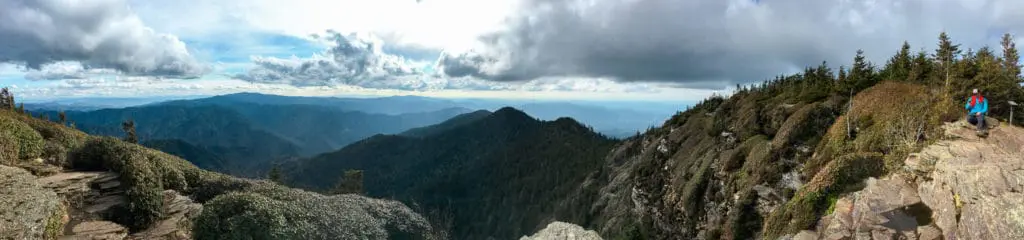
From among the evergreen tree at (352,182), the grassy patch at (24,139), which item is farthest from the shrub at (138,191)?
the evergreen tree at (352,182)

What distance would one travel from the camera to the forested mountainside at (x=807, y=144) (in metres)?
22.4

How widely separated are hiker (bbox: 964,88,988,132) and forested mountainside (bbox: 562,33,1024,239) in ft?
4.42

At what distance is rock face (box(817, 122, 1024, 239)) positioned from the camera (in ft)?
51.7

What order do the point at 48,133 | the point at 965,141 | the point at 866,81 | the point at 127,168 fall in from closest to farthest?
the point at 965,141 → the point at 127,168 → the point at 48,133 → the point at 866,81

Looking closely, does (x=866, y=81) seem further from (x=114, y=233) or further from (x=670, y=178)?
(x=114, y=233)

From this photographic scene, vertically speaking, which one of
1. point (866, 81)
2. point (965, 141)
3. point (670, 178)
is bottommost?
point (670, 178)

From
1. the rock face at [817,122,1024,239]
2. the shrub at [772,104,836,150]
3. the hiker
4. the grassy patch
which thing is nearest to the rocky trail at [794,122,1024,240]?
the rock face at [817,122,1024,239]

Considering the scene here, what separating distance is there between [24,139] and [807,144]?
156 feet

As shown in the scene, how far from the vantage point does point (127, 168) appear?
870 inches

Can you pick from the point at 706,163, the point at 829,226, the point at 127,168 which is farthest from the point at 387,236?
the point at 706,163

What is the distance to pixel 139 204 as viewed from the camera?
20672mm

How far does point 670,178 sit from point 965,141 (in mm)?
31839

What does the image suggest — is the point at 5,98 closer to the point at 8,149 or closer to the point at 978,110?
the point at 8,149

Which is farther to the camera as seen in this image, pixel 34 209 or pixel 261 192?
pixel 261 192
